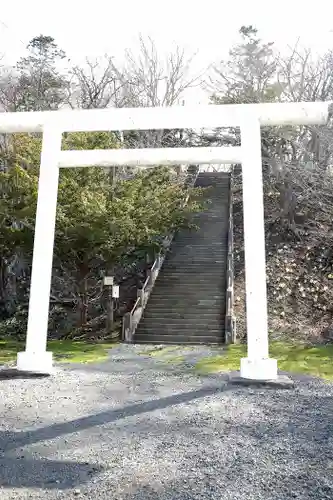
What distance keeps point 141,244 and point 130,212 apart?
4.15 ft

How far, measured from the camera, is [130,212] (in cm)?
1495

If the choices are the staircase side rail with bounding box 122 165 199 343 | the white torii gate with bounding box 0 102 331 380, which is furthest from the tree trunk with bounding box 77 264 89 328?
the white torii gate with bounding box 0 102 331 380

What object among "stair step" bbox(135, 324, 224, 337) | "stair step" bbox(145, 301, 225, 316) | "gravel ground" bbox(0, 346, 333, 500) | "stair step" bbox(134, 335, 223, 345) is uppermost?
"stair step" bbox(145, 301, 225, 316)

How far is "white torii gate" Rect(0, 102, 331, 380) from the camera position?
24.4 ft

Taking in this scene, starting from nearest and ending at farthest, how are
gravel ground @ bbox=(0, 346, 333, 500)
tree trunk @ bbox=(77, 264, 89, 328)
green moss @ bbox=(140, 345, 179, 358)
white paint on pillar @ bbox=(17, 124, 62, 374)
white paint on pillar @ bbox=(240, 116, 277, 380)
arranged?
gravel ground @ bbox=(0, 346, 333, 500)
white paint on pillar @ bbox=(240, 116, 277, 380)
white paint on pillar @ bbox=(17, 124, 62, 374)
green moss @ bbox=(140, 345, 179, 358)
tree trunk @ bbox=(77, 264, 89, 328)

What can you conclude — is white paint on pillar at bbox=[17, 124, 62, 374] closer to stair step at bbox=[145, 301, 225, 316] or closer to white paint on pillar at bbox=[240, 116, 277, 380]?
white paint on pillar at bbox=[240, 116, 277, 380]

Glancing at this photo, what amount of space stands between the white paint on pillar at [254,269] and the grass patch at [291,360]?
139 cm

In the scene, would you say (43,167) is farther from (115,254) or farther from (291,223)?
(291,223)

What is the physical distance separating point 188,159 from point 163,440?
5.10 m

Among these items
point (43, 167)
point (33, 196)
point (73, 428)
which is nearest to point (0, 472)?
point (73, 428)

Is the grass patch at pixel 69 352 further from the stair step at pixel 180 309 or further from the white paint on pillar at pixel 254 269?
the white paint on pillar at pixel 254 269

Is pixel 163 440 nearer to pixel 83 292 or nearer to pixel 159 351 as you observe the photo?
pixel 159 351

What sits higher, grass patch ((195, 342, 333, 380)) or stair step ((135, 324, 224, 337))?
stair step ((135, 324, 224, 337))

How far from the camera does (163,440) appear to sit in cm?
486
